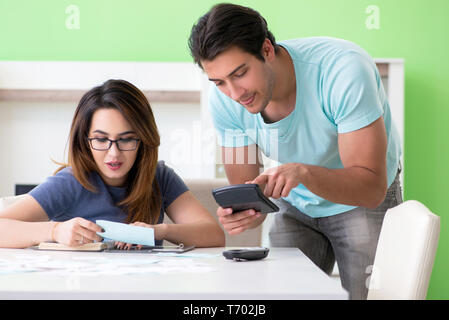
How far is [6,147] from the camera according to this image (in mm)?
3521

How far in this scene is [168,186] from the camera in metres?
1.80

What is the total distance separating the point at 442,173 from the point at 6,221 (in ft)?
9.91

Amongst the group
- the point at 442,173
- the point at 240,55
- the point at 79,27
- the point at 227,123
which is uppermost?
the point at 79,27

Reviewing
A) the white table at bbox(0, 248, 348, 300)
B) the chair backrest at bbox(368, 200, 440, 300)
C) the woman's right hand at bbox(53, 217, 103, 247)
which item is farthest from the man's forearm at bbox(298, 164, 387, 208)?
the woman's right hand at bbox(53, 217, 103, 247)

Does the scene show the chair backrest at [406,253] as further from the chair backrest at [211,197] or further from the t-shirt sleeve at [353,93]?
the chair backrest at [211,197]

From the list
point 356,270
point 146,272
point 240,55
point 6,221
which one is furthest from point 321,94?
point 6,221

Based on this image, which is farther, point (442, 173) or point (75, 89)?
point (442, 173)

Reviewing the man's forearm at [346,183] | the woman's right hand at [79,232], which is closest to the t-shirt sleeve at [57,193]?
the woman's right hand at [79,232]

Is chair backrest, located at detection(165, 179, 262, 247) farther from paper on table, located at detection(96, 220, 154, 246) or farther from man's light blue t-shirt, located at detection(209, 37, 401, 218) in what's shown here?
paper on table, located at detection(96, 220, 154, 246)

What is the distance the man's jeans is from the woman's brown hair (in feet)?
1.34

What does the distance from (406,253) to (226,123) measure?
792mm

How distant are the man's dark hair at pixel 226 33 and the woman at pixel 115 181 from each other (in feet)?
1.12

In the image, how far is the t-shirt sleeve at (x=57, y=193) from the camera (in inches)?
63.9
